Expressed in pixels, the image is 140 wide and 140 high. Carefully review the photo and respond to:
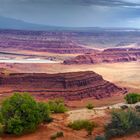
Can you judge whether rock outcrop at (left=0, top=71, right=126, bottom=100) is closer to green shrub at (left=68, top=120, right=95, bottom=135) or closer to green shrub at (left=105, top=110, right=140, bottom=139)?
green shrub at (left=68, top=120, right=95, bottom=135)

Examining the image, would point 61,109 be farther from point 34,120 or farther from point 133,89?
point 133,89

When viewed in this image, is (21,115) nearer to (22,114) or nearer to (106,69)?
(22,114)

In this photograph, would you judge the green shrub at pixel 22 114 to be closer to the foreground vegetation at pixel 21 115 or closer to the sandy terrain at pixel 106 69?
the foreground vegetation at pixel 21 115

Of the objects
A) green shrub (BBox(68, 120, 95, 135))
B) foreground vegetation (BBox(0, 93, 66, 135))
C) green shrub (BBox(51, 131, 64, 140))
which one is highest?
foreground vegetation (BBox(0, 93, 66, 135))

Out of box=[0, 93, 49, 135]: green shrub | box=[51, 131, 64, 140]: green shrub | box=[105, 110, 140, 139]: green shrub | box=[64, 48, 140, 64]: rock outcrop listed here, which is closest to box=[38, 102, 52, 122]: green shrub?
box=[0, 93, 49, 135]: green shrub

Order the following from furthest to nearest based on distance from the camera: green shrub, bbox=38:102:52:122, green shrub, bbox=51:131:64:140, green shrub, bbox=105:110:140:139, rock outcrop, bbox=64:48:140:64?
rock outcrop, bbox=64:48:140:64 < green shrub, bbox=38:102:52:122 < green shrub, bbox=51:131:64:140 < green shrub, bbox=105:110:140:139

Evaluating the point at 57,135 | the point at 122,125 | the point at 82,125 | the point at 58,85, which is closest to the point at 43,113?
the point at 82,125

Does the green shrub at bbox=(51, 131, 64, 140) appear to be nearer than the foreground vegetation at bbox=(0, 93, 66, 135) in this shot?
Yes
